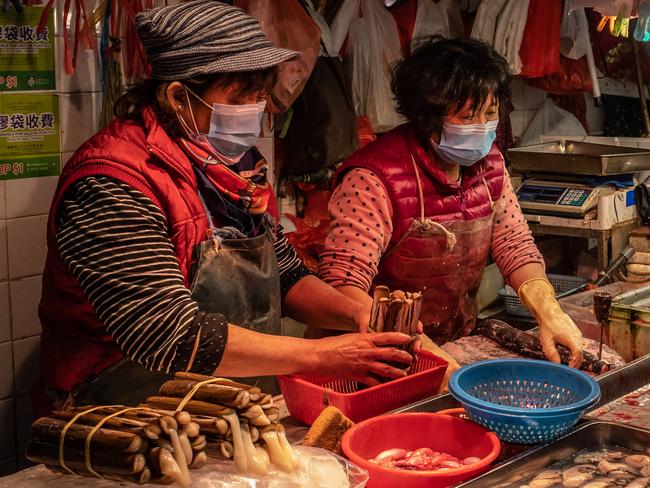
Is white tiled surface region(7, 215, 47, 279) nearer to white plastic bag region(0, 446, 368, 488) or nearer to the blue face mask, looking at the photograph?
the blue face mask

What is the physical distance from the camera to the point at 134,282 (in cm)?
234

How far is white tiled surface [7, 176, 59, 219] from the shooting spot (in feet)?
11.8

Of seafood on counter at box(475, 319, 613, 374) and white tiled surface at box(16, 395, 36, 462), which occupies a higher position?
seafood on counter at box(475, 319, 613, 374)

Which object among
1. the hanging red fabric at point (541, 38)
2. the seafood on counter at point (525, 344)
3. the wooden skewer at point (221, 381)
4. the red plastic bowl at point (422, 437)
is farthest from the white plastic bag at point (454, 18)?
the wooden skewer at point (221, 381)

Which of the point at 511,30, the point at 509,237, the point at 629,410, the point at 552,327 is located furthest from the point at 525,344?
the point at 511,30

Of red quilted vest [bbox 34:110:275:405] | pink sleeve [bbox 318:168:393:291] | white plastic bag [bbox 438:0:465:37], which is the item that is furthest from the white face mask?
white plastic bag [bbox 438:0:465:37]

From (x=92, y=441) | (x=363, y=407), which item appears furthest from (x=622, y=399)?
(x=92, y=441)

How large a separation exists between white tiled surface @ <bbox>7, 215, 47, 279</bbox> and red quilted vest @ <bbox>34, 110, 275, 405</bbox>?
1.00 metres

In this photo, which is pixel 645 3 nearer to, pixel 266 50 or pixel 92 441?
pixel 266 50

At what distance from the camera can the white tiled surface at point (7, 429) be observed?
3680mm

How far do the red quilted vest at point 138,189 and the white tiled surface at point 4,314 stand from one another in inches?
39.8

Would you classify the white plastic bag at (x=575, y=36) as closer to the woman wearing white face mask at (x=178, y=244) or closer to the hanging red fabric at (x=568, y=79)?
the hanging red fabric at (x=568, y=79)

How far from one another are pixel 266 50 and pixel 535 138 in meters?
4.65

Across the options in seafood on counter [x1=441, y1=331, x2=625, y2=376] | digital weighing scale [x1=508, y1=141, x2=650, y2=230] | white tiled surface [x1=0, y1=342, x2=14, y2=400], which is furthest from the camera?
digital weighing scale [x1=508, y1=141, x2=650, y2=230]
